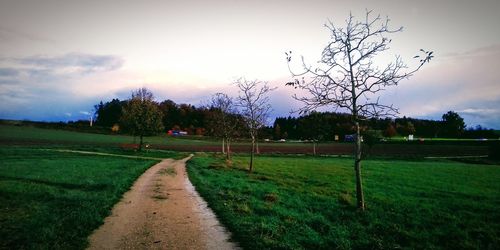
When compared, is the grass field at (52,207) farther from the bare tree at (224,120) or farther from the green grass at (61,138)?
the green grass at (61,138)

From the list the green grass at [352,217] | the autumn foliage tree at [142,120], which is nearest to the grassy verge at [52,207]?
the green grass at [352,217]

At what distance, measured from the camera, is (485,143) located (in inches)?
4134

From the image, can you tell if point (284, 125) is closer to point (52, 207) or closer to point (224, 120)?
point (224, 120)

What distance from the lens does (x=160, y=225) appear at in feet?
36.9

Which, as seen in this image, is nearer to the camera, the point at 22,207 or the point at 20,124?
the point at 22,207

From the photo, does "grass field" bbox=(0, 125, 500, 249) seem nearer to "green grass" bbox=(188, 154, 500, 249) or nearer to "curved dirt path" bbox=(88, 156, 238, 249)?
"green grass" bbox=(188, 154, 500, 249)

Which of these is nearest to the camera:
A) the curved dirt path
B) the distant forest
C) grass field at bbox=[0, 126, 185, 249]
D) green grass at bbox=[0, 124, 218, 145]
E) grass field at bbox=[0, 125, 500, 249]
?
the curved dirt path

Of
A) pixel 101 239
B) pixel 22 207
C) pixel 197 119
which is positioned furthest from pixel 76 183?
pixel 197 119

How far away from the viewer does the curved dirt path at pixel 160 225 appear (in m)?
9.38

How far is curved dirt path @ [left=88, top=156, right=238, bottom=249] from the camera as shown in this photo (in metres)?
9.38

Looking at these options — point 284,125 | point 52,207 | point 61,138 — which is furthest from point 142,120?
point 284,125

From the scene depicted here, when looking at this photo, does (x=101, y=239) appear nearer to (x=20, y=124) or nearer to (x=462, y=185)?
(x=462, y=185)

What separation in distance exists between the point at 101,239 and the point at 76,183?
12.2m

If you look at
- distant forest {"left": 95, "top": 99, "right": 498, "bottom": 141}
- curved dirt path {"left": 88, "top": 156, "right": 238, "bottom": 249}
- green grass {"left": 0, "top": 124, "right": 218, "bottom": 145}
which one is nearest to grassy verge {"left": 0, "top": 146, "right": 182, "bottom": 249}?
curved dirt path {"left": 88, "top": 156, "right": 238, "bottom": 249}
